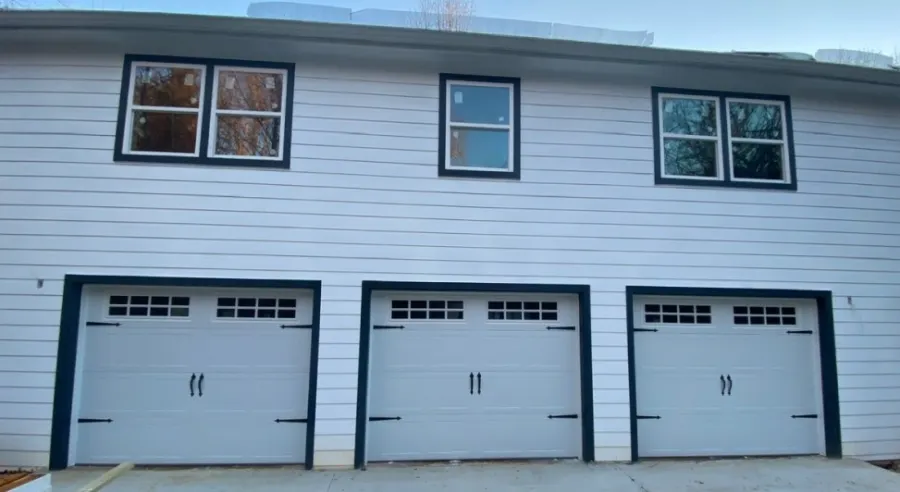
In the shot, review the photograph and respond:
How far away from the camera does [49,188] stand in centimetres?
548

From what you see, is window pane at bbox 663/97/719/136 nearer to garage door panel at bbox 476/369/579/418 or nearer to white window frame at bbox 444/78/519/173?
white window frame at bbox 444/78/519/173

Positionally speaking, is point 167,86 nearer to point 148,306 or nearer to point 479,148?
point 148,306

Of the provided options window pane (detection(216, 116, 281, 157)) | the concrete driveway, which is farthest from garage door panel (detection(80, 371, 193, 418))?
window pane (detection(216, 116, 281, 157))

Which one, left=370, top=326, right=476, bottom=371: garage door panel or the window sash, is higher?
the window sash

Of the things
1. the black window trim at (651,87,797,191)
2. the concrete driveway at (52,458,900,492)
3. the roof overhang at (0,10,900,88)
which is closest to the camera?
the concrete driveway at (52,458,900,492)

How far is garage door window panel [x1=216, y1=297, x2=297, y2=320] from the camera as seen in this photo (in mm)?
5672

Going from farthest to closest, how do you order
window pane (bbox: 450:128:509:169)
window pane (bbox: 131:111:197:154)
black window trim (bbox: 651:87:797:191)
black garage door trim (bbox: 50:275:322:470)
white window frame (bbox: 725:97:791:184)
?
white window frame (bbox: 725:97:791:184) < black window trim (bbox: 651:87:797:191) < window pane (bbox: 450:128:509:169) < window pane (bbox: 131:111:197:154) < black garage door trim (bbox: 50:275:322:470)

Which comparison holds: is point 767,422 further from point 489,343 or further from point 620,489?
point 489,343

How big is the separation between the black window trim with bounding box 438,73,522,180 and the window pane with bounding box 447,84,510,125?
0.08m

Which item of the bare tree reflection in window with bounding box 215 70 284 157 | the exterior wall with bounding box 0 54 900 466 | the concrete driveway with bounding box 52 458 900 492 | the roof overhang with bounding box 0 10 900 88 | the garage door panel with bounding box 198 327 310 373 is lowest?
the concrete driveway with bounding box 52 458 900 492

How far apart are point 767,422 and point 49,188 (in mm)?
8346

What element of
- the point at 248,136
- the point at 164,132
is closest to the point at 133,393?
the point at 164,132

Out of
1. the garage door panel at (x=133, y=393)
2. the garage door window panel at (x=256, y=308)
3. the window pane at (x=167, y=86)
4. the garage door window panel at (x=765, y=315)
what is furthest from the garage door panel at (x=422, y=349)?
the window pane at (x=167, y=86)

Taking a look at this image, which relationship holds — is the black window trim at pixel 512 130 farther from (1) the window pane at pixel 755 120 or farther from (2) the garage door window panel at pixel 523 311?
(1) the window pane at pixel 755 120
